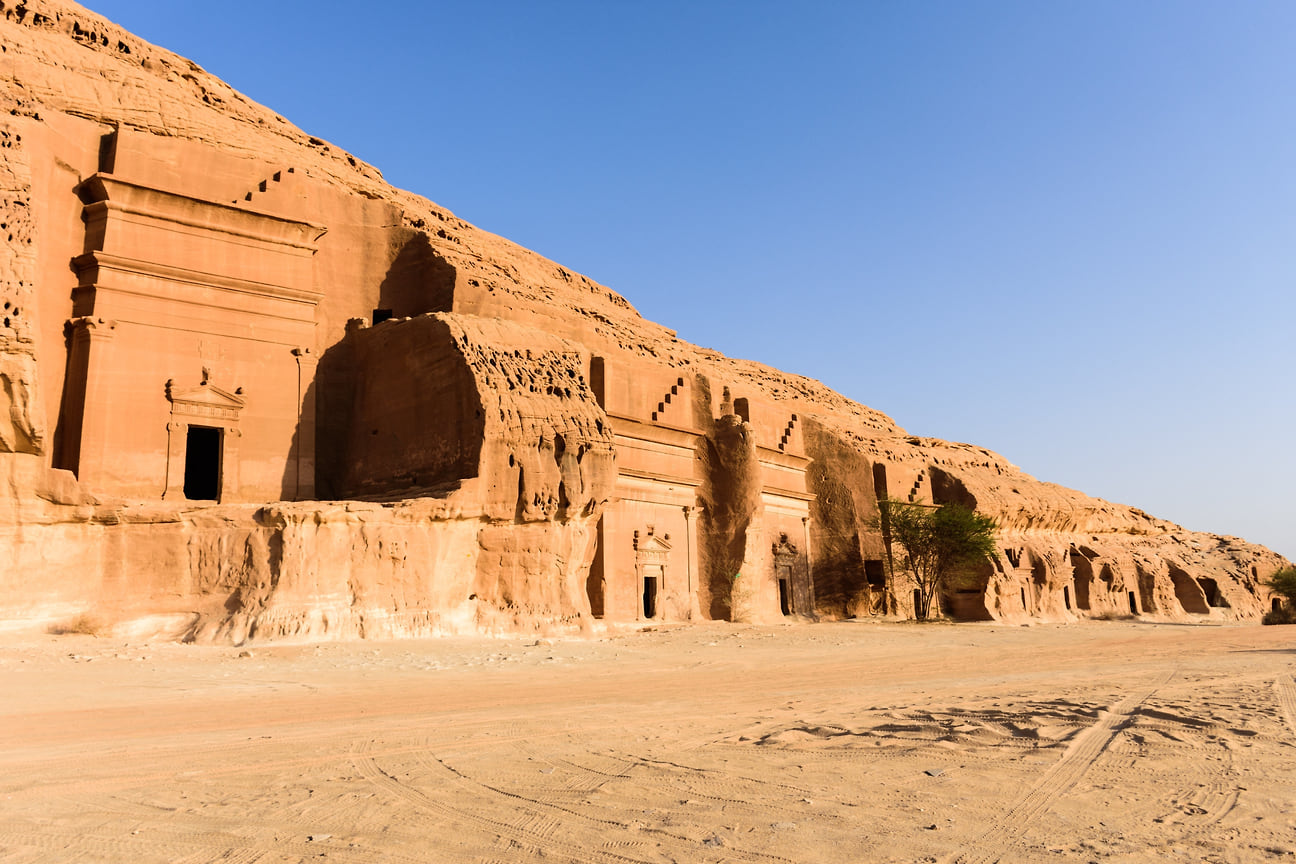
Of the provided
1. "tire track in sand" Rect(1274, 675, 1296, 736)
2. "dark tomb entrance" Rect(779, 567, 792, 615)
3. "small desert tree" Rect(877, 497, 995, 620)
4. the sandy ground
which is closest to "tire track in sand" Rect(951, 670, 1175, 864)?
the sandy ground

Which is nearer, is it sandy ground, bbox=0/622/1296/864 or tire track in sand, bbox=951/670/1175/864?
tire track in sand, bbox=951/670/1175/864

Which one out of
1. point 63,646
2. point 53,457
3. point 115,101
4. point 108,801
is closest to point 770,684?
point 108,801

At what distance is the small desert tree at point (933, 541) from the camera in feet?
108

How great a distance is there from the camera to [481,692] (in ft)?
35.7

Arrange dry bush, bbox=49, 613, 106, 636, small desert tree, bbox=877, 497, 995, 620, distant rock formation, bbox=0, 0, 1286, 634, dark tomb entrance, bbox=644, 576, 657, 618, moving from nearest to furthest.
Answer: dry bush, bbox=49, 613, 106, 636 < distant rock formation, bbox=0, 0, 1286, 634 < dark tomb entrance, bbox=644, 576, 657, 618 < small desert tree, bbox=877, 497, 995, 620

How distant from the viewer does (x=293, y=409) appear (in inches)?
838

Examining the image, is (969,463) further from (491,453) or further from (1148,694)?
(1148,694)

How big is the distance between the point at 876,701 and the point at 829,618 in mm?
22834

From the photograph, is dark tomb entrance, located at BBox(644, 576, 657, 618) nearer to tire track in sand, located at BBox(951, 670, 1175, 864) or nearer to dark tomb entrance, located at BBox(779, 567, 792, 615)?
dark tomb entrance, located at BBox(779, 567, 792, 615)

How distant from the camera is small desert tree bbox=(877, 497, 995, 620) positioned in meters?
32.9

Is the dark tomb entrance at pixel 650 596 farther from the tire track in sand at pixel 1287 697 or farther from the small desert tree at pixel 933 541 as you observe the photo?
the tire track in sand at pixel 1287 697

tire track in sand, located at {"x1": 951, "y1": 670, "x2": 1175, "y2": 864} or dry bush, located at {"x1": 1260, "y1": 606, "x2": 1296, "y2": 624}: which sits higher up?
tire track in sand, located at {"x1": 951, "y1": 670, "x2": 1175, "y2": 864}

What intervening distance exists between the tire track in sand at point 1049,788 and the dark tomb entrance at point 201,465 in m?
19.9

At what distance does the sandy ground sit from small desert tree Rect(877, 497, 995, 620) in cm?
1974
